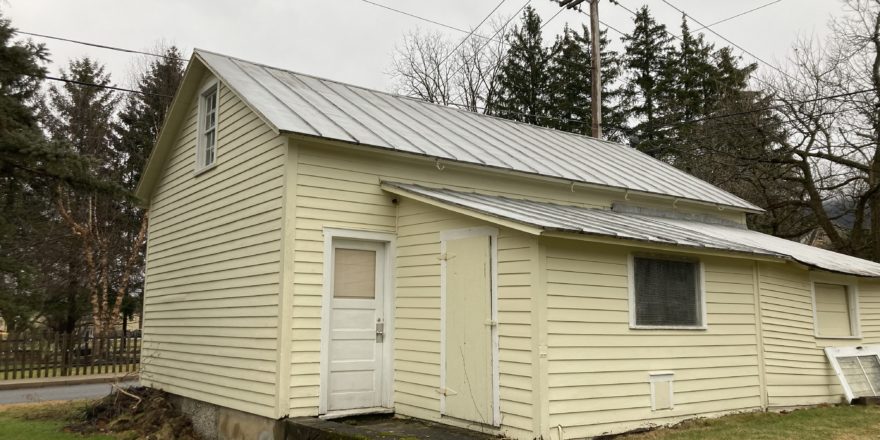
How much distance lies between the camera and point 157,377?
477 inches

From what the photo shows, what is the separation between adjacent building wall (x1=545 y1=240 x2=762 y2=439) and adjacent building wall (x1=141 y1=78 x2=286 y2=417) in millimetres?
3547

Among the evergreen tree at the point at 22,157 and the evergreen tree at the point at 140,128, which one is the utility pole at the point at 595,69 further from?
the evergreen tree at the point at 140,128

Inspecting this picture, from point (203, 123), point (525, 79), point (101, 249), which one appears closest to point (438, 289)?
point (203, 123)

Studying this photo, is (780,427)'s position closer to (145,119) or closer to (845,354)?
(845,354)

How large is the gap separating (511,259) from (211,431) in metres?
5.52

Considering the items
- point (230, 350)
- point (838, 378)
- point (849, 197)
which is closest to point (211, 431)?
point (230, 350)

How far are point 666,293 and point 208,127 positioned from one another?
7969 mm

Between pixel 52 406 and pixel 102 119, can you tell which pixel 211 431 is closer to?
pixel 52 406

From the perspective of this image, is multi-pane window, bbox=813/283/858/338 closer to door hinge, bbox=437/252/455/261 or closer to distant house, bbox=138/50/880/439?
distant house, bbox=138/50/880/439

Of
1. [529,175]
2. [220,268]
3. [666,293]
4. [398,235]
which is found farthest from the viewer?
[529,175]

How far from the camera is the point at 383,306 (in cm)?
927

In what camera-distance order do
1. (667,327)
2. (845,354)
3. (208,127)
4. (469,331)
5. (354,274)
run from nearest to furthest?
(469,331), (667,327), (354,274), (208,127), (845,354)

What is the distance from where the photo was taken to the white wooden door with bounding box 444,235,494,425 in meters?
7.73

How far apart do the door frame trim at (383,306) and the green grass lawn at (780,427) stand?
3171 mm
